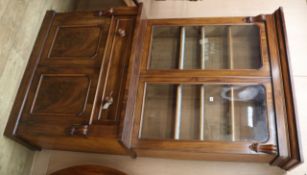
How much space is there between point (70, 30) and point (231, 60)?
74 cm

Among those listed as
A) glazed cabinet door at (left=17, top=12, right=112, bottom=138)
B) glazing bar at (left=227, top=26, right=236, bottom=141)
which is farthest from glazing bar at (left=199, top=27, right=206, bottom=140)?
glazed cabinet door at (left=17, top=12, right=112, bottom=138)

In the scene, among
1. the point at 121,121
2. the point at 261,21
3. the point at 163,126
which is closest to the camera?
the point at 121,121

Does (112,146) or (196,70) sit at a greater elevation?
(196,70)

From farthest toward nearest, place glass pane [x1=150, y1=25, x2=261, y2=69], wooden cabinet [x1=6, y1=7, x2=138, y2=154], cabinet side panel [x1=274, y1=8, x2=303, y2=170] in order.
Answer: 1. glass pane [x1=150, y1=25, x2=261, y2=69]
2. wooden cabinet [x1=6, y1=7, x2=138, y2=154]
3. cabinet side panel [x1=274, y1=8, x2=303, y2=170]

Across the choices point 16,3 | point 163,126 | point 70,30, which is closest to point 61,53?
point 70,30

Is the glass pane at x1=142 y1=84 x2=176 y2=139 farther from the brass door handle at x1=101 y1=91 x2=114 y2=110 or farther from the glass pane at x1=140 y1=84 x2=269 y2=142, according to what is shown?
the brass door handle at x1=101 y1=91 x2=114 y2=110

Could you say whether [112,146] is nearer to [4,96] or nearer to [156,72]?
[156,72]

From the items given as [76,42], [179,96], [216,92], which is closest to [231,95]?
[216,92]

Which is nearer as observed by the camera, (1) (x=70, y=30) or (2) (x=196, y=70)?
(2) (x=196, y=70)

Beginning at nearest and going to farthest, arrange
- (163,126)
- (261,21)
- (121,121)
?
1. (121,121)
2. (163,126)
3. (261,21)

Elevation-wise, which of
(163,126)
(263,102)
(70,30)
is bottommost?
(163,126)

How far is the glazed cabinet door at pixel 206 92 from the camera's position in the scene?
976 millimetres

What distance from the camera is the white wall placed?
108cm

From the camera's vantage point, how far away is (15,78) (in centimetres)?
114
